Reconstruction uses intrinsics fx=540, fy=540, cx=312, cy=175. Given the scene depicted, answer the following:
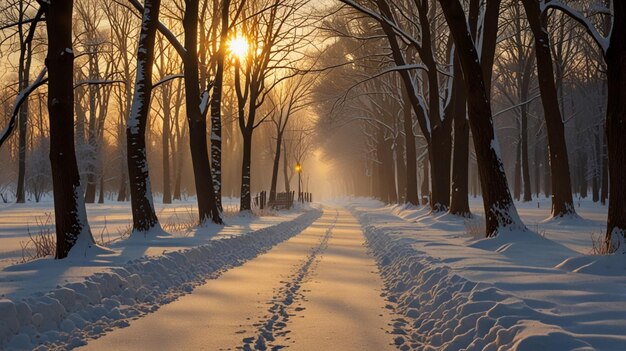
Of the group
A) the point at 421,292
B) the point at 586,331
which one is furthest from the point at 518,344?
the point at 421,292

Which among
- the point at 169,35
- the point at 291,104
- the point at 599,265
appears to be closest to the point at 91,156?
the point at 291,104

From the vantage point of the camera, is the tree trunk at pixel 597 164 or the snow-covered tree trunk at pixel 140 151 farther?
the tree trunk at pixel 597 164

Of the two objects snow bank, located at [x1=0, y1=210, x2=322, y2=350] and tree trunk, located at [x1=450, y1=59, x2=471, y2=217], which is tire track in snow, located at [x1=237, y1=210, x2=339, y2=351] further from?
tree trunk, located at [x1=450, y1=59, x2=471, y2=217]

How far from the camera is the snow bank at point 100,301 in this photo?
502 centimetres

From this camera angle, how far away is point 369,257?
11.9 metres

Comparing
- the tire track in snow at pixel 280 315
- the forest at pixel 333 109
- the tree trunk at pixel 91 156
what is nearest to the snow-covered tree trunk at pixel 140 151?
the forest at pixel 333 109

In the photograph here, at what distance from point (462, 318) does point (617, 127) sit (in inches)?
212

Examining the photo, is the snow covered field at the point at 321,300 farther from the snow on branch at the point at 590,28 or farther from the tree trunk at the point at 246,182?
the tree trunk at the point at 246,182

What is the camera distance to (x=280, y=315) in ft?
20.3

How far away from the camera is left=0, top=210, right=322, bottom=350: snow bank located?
16.5 ft

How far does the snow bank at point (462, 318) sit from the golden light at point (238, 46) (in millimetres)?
17901

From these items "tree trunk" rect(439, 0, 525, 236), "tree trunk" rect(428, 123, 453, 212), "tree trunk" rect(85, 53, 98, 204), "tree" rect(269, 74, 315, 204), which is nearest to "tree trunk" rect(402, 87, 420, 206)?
"tree" rect(269, 74, 315, 204)

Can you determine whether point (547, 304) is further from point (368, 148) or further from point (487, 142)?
point (368, 148)

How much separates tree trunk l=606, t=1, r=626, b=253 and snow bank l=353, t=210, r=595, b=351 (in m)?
2.93
